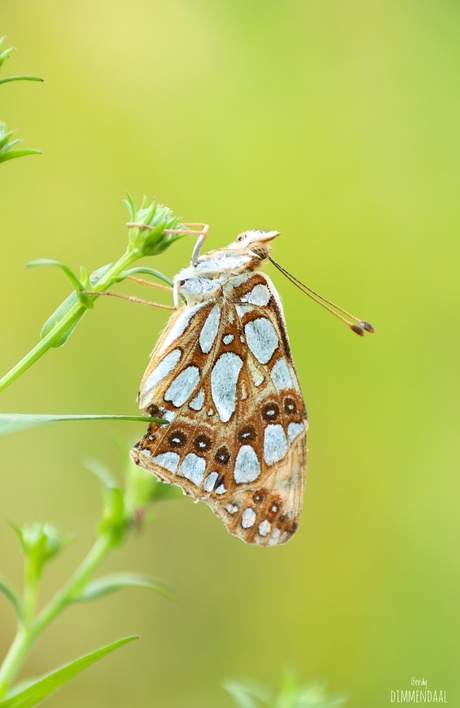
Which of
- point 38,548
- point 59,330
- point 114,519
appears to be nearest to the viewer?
point 59,330

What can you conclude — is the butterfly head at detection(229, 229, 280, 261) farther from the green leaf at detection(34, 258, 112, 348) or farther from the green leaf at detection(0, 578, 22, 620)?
the green leaf at detection(0, 578, 22, 620)

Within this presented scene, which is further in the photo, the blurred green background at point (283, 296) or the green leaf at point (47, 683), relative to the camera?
the blurred green background at point (283, 296)

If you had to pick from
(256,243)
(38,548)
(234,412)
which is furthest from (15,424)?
(256,243)

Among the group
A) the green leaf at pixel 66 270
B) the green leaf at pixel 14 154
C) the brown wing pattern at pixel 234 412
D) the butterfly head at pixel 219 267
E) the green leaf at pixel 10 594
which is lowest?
the green leaf at pixel 10 594

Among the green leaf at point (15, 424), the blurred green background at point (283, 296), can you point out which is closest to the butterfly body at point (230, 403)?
the green leaf at point (15, 424)

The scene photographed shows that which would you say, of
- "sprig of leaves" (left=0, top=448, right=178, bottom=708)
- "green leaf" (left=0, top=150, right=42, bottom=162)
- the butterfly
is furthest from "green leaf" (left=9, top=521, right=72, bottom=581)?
"green leaf" (left=0, top=150, right=42, bottom=162)

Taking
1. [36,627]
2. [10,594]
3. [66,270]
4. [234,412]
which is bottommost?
[36,627]

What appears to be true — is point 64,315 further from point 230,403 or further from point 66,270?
point 230,403

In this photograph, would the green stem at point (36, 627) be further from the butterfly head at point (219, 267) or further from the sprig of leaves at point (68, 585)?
the butterfly head at point (219, 267)
